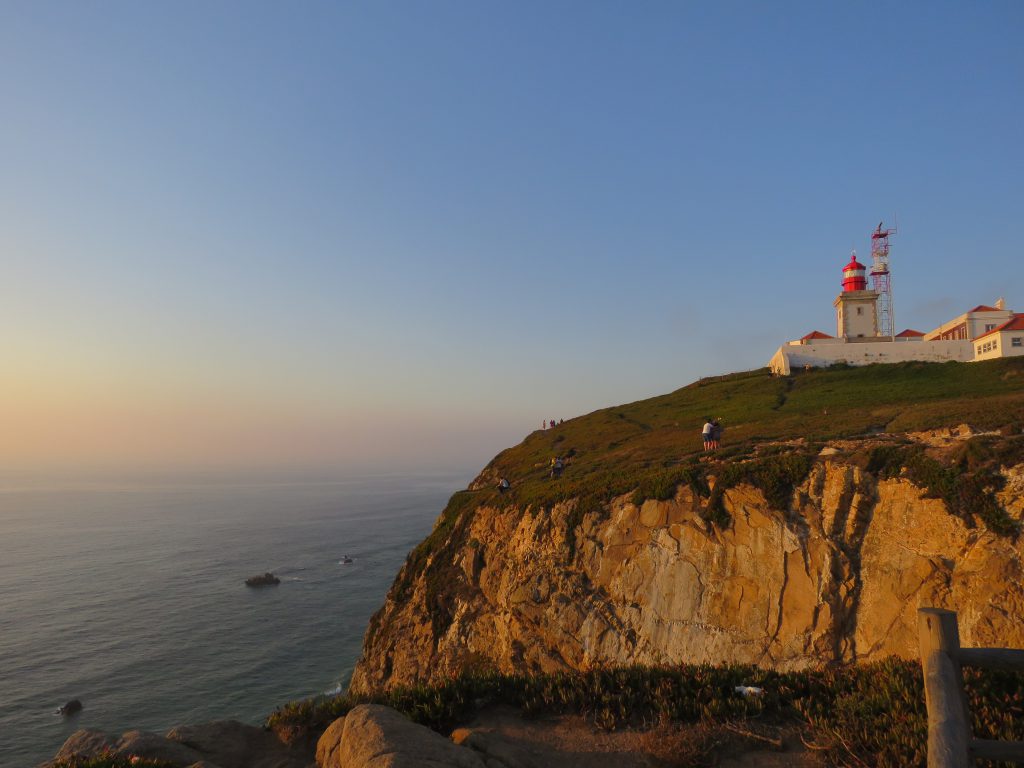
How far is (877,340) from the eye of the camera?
6259 centimetres

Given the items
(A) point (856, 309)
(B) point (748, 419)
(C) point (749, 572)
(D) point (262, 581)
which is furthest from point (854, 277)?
(D) point (262, 581)

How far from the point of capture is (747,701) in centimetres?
800

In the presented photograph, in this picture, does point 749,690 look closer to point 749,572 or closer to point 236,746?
point 236,746

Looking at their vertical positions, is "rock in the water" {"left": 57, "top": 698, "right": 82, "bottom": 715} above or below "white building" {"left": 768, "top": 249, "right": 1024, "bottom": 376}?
below

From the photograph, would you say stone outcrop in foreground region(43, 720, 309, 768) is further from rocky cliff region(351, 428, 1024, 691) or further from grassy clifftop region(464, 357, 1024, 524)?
grassy clifftop region(464, 357, 1024, 524)

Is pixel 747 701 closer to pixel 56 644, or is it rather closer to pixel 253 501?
pixel 56 644

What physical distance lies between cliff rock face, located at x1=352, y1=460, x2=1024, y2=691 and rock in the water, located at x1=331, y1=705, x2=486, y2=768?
44.2ft

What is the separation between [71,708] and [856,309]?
85.8 metres

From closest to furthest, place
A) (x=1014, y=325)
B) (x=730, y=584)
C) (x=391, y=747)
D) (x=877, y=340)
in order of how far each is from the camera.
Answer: (x=391, y=747)
(x=730, y=584)
(x=1014, y=325)
(x=877, y=340)

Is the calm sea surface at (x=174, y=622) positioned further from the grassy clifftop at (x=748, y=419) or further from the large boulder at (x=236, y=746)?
the large boulder at (x=236, y=746)

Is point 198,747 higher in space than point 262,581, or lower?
higher

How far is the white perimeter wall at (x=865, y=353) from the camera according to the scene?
183 ft

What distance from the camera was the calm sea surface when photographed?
3578 cm

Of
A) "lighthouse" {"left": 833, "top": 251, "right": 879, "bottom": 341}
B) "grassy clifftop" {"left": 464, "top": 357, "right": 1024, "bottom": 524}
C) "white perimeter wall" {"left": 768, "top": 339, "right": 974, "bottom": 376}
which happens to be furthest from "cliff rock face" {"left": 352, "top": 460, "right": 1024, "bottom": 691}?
"lighthouse" {"left": 833, "top": 251, "right": 879, "bottom": 341}
